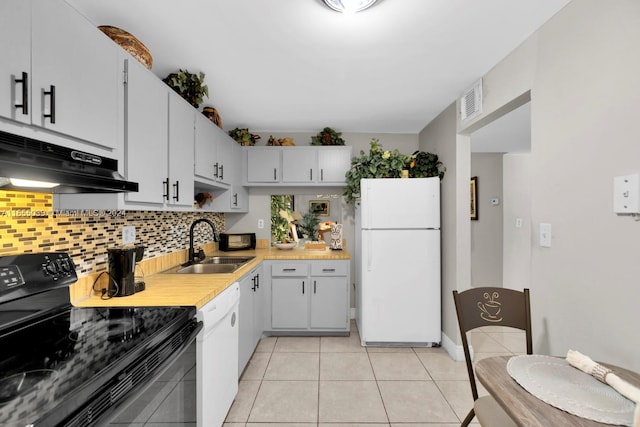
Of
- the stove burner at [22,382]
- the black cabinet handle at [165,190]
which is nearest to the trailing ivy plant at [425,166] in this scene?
the black cabinet handle at [165,190]

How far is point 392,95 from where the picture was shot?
8.59 feet

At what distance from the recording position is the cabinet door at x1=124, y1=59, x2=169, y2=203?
1.48m

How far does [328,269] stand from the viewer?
3186mm

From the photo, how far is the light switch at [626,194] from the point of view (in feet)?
3.75

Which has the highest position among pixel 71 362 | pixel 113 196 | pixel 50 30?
pixel 50 30

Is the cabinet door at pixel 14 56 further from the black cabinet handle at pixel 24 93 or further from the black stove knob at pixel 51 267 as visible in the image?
the black stove knob at pixel 51 267

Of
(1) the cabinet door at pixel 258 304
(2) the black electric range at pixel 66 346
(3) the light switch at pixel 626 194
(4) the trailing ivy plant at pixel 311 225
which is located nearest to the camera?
(2) the black electric range at pixel 66 346

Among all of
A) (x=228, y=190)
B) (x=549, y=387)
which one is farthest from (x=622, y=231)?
(x=228, y=190)

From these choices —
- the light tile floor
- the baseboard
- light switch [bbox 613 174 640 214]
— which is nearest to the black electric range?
the light tile floor

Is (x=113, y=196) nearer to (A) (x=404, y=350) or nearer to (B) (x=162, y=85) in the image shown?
(B) (x=162, y=85)

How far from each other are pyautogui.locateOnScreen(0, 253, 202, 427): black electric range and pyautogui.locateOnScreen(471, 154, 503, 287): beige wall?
14.7ft

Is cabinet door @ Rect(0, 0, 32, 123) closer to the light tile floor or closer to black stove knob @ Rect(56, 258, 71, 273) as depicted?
black stove knob @ Rect(56, 258, 71, 273)

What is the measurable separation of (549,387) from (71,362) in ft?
4.92

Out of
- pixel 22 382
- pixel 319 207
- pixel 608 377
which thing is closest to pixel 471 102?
pixel 319 207
